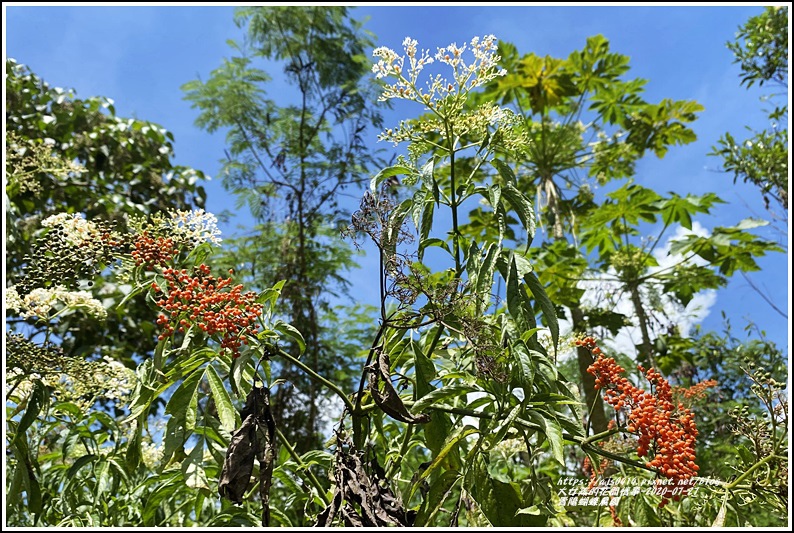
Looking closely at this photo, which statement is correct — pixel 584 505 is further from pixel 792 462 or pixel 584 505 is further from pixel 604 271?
pixel 604 271

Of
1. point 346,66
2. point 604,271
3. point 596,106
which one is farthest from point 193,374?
point 346,66

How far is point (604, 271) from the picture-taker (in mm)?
2975

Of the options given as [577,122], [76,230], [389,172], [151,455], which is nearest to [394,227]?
[389,172]

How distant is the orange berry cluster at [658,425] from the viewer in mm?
646

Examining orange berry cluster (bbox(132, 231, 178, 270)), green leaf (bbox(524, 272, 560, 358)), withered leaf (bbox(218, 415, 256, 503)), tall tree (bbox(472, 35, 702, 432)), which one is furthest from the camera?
tall tree (bbox(472, 35, 702, 432))

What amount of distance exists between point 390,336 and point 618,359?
2676mm

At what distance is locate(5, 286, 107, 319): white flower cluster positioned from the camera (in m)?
0.94

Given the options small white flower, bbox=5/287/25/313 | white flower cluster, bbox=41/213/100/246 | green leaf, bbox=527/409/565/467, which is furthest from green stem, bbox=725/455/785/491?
small white flower, bbox=5/287/25/313

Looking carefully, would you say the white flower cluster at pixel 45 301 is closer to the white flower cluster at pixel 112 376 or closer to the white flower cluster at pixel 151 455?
the white flower cluster at pixel 112 376

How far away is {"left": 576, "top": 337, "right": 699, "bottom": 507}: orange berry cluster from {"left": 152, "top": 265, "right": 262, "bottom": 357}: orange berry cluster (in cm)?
41

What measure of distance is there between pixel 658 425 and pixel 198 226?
26.0 inches

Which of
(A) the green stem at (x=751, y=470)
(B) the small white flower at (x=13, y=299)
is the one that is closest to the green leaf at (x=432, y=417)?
(A) the green stem at (x=751, y=470)

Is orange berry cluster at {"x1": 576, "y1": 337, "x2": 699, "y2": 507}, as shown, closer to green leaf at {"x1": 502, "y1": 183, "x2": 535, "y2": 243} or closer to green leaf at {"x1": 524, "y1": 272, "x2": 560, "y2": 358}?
green leaf at {"x1": 524, "y1": 272, "x2": 560, "y2": 358}

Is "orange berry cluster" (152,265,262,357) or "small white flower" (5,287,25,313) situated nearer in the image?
"orange berry cluster" (152,265,262,357)
